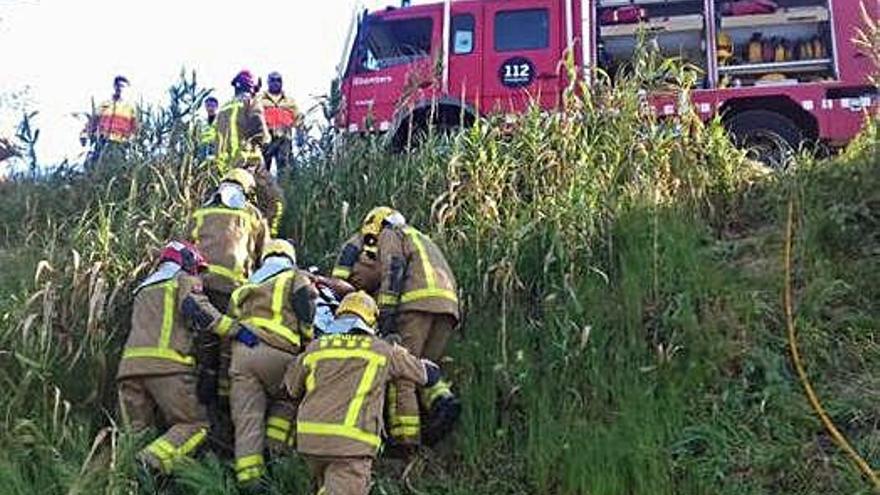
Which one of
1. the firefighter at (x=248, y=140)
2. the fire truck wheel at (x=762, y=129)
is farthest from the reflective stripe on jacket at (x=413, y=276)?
the fire truck wheel at (x=762, y=129)

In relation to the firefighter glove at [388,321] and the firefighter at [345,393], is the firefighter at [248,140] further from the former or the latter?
the firefighter at [345,393]

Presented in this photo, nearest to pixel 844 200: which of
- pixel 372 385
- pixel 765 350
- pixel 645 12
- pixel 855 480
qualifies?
pixel 765 350

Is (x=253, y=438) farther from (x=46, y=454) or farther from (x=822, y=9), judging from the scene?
(x=822, y=9)

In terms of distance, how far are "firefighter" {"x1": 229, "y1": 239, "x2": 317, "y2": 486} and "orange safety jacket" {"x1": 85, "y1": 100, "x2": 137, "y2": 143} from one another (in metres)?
3.59

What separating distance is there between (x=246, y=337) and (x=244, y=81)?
4335 mm

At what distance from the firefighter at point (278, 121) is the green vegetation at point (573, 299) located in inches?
22.6

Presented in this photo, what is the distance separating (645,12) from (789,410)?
7.52m

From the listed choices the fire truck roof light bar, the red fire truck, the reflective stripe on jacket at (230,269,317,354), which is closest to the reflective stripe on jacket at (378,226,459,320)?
the reflective stripe on jacket at (230,269,317,354)

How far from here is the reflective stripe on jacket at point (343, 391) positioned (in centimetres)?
561

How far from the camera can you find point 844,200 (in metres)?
7.83

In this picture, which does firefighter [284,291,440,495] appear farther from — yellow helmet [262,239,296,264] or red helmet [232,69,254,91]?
red helmet [232,69,254,91]

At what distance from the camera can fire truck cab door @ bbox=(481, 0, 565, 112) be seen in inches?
487

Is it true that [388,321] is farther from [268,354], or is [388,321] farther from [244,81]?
[244,81]

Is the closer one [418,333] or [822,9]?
[418,333]
